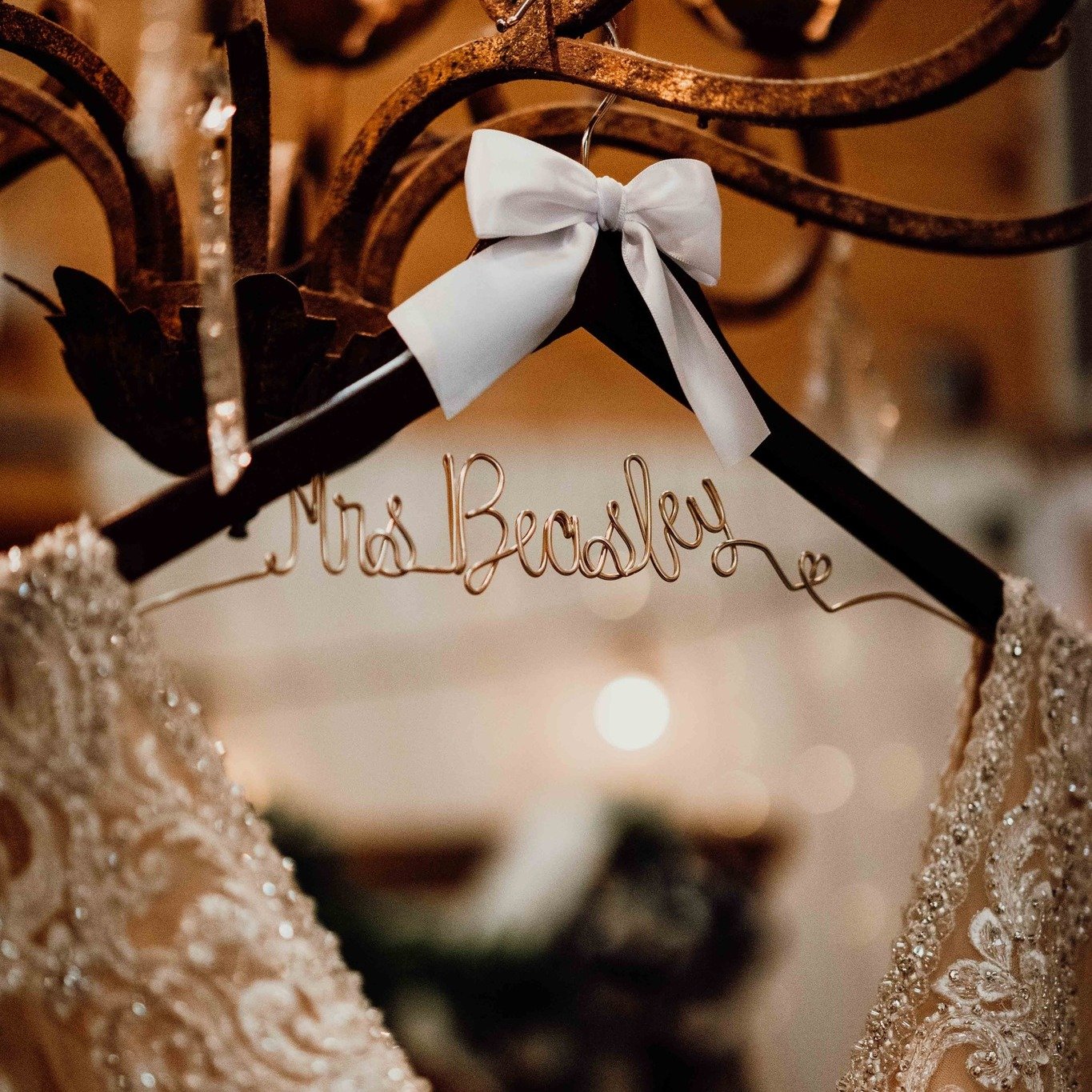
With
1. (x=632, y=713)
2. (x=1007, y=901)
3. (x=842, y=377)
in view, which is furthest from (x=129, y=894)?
→ (x=632, y=713)

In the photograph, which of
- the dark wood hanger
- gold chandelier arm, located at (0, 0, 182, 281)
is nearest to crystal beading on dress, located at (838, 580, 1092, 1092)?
the dark wood hanger

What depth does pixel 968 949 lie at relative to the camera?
713mm

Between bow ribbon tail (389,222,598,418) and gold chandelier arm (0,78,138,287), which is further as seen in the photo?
gold chandelier arm (0,78,138,287)

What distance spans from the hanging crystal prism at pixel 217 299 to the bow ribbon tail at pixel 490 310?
4.0 inches

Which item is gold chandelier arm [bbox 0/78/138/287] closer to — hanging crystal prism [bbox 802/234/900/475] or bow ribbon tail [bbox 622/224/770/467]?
bow ribbon tail [bbox 622/224/770/467]

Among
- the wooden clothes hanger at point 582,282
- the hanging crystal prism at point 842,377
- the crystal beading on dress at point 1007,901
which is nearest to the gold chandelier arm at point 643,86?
the wooden clothes hanger at point 582,282

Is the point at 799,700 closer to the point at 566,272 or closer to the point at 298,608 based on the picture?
the point at 298,608

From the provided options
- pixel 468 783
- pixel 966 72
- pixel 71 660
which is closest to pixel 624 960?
pixel 468 783

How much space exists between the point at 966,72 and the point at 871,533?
0.30m

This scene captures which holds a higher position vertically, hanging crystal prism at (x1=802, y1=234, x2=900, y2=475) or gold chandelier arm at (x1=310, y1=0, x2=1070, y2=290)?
gold chandelier arm at (x1=310, y1=0, x2=1070, y2=290)

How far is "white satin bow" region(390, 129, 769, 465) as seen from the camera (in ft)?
1.90

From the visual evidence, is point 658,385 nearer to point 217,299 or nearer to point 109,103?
point 217,299

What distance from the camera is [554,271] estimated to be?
0.61m

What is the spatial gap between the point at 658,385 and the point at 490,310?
4.5 inches
